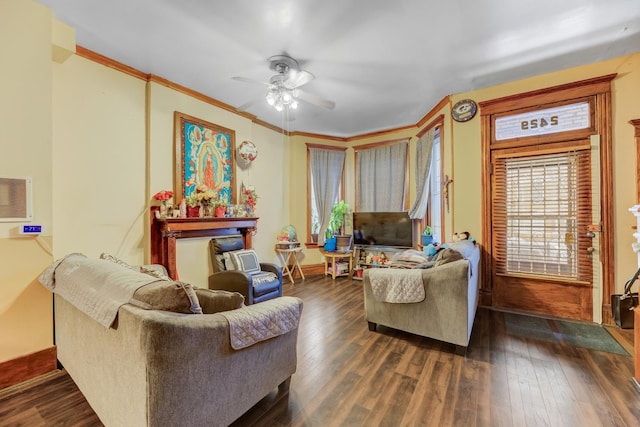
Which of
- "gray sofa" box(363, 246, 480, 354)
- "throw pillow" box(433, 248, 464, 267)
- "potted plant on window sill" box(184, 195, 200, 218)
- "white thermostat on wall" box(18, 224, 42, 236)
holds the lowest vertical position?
"gray sofa" box(363, 246, 480, 354)

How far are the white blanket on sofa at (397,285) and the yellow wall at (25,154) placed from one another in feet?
9.34

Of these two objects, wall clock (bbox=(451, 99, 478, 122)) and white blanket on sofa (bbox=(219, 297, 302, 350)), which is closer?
white blanket on sofa (bbox=(219, 297, 302, 350))

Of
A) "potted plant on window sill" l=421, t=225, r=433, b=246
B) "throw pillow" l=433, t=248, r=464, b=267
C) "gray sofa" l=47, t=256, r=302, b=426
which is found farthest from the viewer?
"potted plant on window sill" l=421, t=225, r=433, b=246

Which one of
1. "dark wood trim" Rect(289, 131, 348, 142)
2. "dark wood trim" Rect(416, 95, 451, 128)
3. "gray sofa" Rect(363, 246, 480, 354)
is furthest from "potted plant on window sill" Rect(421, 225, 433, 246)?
"dark wood trim" Rect(289, 131, 348, 142)

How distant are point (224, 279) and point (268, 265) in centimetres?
67

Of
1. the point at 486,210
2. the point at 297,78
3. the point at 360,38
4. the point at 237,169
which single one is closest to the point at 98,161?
the point at 237,169

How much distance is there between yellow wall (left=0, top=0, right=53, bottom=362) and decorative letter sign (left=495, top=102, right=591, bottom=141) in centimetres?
482

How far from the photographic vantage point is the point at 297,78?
10.5 ft

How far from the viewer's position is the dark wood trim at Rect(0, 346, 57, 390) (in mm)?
1942

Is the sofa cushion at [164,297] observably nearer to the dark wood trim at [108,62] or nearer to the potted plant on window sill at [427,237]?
the dark wood trim at [108,62]

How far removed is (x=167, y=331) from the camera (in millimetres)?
1173

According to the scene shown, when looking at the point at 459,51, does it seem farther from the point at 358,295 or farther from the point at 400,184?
the point at 358,295

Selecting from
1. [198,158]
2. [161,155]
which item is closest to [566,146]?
[198,158]

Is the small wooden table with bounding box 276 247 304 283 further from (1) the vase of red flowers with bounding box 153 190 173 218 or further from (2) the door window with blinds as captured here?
(2) the door window with blinds
